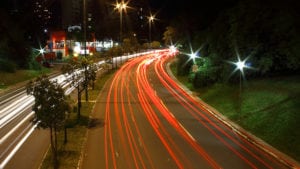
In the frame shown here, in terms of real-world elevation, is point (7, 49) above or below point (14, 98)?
above

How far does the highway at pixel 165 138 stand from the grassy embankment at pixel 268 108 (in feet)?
3.31

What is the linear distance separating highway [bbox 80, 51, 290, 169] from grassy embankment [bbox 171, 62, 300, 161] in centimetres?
101

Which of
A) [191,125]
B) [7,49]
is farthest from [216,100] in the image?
[7,49]

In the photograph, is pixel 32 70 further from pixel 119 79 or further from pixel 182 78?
pixel 182 78

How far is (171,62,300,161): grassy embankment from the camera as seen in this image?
2417 cm

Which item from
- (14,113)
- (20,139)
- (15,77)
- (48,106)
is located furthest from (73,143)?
(15,77)

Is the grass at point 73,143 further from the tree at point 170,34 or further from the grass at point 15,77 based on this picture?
the tree at point 170,34

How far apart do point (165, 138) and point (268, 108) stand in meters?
8.88

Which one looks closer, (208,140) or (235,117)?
(208,140)

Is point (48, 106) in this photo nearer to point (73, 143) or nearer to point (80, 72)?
point (73, 143)

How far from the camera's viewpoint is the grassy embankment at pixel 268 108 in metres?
24.2

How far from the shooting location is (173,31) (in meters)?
67.9

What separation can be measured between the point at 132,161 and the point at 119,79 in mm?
35624

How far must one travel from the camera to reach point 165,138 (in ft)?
82.8
